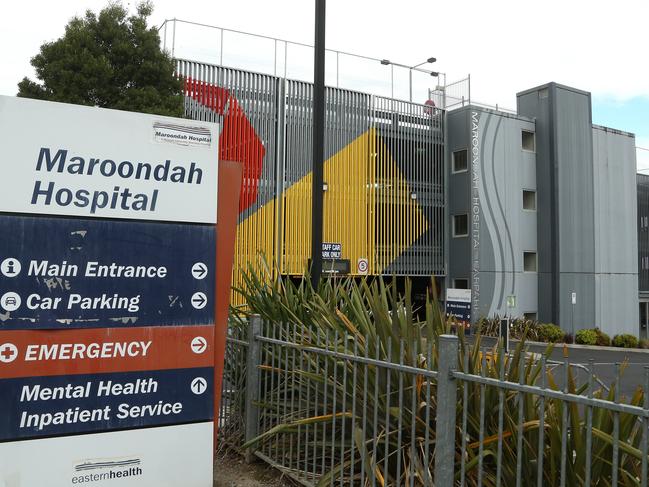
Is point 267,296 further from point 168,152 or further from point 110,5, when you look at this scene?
point 110,5

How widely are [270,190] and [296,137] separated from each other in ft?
7.43

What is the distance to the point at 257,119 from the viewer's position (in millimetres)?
21797

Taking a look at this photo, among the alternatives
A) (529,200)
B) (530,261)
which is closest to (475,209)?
(529,200)

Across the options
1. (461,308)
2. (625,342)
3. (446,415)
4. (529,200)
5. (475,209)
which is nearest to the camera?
(446,415)

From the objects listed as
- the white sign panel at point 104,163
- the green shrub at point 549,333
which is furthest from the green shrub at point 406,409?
the green shrub at point 549,333

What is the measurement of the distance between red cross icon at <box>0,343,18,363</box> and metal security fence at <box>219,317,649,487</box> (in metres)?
1.86

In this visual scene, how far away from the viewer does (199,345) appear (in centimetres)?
450

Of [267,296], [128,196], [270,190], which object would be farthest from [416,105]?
[128,196]

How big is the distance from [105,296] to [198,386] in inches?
37.9

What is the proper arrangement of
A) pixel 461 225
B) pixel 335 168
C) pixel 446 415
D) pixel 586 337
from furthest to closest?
pixel 461 225 → pixel 586 337 → pixel 335 168 → pixel 446 415

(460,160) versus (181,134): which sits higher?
(460,160)

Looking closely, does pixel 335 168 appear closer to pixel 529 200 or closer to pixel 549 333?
pixel 529 200

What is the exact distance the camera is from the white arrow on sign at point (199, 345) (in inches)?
176

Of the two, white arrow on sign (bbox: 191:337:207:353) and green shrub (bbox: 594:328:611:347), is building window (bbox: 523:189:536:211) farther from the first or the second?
white arrow on sign (bbox: 191:337:207:353)
